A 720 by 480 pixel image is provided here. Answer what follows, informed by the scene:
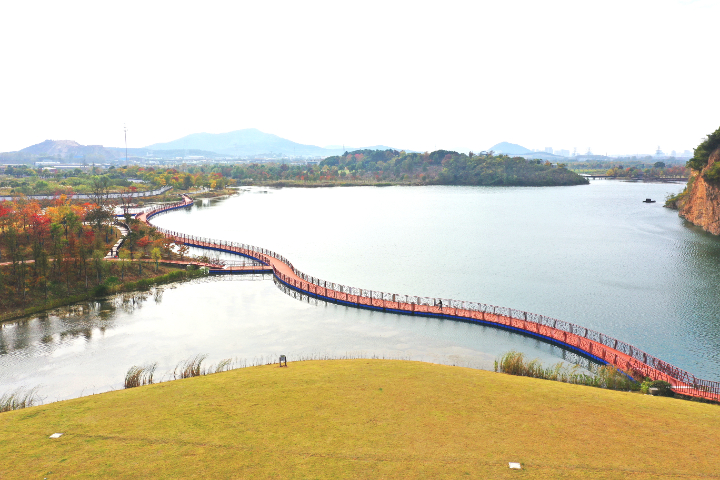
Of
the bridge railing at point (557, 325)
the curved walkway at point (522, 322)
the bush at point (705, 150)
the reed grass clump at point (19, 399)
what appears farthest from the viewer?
the bush at point (705, 150)

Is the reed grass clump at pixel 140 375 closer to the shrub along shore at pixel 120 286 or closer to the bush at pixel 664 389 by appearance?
the shrub along shore at pixel 120 286

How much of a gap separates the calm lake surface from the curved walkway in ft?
3.64

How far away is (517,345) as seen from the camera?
101 feet

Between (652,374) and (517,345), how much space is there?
26.9 ft

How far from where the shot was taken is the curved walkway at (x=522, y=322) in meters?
24.0

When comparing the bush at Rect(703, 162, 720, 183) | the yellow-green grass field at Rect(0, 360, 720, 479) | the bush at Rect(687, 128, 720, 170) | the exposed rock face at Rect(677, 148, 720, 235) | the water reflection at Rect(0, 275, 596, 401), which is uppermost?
the bush at Rect(687, 128, 720, 170)

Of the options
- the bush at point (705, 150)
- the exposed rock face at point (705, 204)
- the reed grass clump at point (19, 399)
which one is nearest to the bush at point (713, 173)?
the exposed rock face at point (705, 204)

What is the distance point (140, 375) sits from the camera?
2508cm

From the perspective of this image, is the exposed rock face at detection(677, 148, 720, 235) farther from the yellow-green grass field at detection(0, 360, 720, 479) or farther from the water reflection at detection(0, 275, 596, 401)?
the yellow-green grass field at detection(0, 360, 720, 479)

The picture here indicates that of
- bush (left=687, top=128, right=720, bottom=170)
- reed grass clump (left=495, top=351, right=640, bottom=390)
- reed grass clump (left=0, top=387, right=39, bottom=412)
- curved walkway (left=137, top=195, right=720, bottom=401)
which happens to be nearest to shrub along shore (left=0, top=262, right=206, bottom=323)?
curved walkway (left=137, top=195, right=720, bottom=401)

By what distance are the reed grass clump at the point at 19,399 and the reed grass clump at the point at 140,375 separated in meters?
3.87

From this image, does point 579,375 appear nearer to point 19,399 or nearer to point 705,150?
point 19,399

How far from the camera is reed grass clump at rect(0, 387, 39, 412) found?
65.2 feet

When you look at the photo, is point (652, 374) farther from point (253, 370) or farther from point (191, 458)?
point (191, 458)
